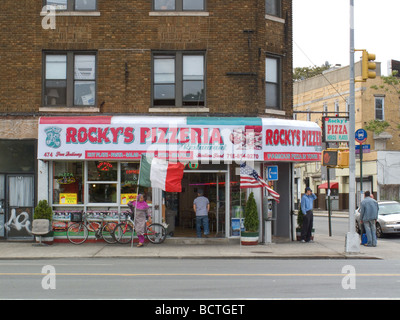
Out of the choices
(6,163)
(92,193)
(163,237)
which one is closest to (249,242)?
(163,237)

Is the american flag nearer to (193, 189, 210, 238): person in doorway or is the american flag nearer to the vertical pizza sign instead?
(193, 189, 210, 238): person in doorway

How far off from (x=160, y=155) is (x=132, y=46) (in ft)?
13.1

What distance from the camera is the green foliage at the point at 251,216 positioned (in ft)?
62.9

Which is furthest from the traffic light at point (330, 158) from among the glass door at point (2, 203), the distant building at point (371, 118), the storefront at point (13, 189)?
the distant building at point (371, 118)

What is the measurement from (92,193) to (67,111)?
2.96m

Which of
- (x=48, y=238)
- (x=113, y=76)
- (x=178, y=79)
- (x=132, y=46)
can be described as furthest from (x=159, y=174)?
(x=132, y=46)

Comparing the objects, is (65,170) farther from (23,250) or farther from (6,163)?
(23,250)

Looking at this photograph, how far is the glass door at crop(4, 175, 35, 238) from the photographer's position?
2006cm

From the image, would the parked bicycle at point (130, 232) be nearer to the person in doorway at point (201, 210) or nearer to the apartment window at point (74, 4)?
the person in doorway at point (201, 210)

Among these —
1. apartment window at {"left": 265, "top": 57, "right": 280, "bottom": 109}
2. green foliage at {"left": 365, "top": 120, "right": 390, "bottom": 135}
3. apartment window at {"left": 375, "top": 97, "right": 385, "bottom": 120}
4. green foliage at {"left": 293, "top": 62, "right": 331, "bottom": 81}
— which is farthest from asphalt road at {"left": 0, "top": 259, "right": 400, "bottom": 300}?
green foliage at {"left": 293, "top": 62, "right": 331, "bottom": 81}

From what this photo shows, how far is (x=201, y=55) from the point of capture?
66.8 ft

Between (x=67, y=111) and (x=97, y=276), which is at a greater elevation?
(x=67, y=111)

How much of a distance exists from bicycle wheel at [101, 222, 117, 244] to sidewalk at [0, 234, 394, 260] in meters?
0.25

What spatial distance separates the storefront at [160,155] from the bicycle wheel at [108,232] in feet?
1.39
